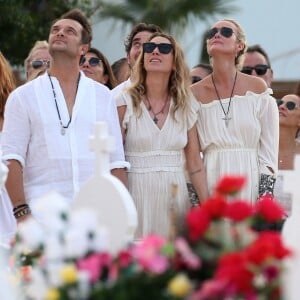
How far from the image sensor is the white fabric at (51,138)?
23.5 ft

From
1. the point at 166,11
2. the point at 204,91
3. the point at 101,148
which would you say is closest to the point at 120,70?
the point at 204,91

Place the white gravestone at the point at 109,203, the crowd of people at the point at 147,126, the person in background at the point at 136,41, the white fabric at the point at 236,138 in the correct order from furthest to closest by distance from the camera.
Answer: the person in background at the point at 136,41 → the white fabric at the point at 236,138 → the crowd of people at the point at 147,126 → the white gravestone at the point at 109,203

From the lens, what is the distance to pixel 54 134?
7.18m

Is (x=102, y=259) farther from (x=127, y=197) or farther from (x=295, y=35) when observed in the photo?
(x=295, y=35)

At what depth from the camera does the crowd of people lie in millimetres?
7195

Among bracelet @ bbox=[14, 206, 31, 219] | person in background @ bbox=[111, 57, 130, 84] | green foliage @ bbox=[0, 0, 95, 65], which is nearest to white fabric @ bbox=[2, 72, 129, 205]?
bracelet @ bbox=[14, 206, 31, 219]

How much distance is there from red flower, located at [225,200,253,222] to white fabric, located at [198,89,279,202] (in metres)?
3.65

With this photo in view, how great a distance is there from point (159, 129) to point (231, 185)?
3534 mm

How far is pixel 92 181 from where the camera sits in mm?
4836

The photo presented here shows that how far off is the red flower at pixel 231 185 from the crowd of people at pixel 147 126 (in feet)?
9.72

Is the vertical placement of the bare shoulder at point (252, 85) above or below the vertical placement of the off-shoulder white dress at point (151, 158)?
above

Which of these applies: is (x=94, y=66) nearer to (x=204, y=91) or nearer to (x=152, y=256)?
(x=204, y=91)

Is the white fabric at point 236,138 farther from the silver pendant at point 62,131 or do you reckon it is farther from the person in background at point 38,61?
the person in background at point 38,61

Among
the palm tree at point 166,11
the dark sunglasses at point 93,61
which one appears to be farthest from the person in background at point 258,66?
the palm tree at point 166,11
